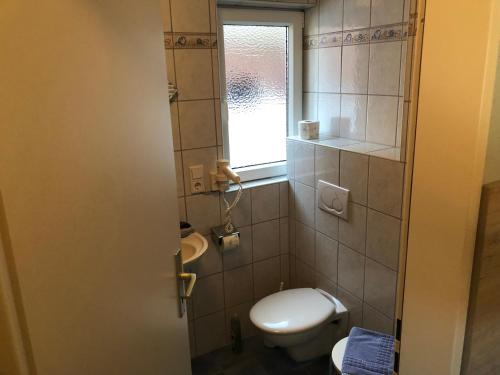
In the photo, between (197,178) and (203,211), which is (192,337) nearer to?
(203,211)

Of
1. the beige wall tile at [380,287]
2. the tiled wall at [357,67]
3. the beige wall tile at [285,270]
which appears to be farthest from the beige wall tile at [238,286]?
the tiled wall at [357,67]

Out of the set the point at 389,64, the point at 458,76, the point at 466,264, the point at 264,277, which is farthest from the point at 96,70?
the point at 264,277

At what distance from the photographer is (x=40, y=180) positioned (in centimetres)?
55

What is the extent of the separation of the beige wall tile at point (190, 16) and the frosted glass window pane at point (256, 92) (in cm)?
23

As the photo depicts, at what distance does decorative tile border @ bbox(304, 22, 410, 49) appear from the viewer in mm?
1796

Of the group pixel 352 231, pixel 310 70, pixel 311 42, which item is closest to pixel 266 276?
pixel 352 231

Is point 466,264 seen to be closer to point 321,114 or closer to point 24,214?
point 24,214

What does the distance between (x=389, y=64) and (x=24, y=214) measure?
1.78 m

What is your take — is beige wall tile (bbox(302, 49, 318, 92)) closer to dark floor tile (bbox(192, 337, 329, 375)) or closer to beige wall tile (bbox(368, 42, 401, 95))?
beige wall tile (bbox(368, 42, 401, 95))

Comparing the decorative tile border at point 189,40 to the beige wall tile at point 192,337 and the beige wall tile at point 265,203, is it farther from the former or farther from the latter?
the beige wall tile at point 192,337

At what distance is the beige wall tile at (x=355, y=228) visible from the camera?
A: 1.95 metres

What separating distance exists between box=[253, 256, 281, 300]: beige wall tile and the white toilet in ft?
0.93

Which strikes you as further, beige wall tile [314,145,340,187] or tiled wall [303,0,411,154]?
beige wall tile [314,145,340,187]

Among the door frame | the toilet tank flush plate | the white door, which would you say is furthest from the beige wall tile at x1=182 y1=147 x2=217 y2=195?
the door frame
